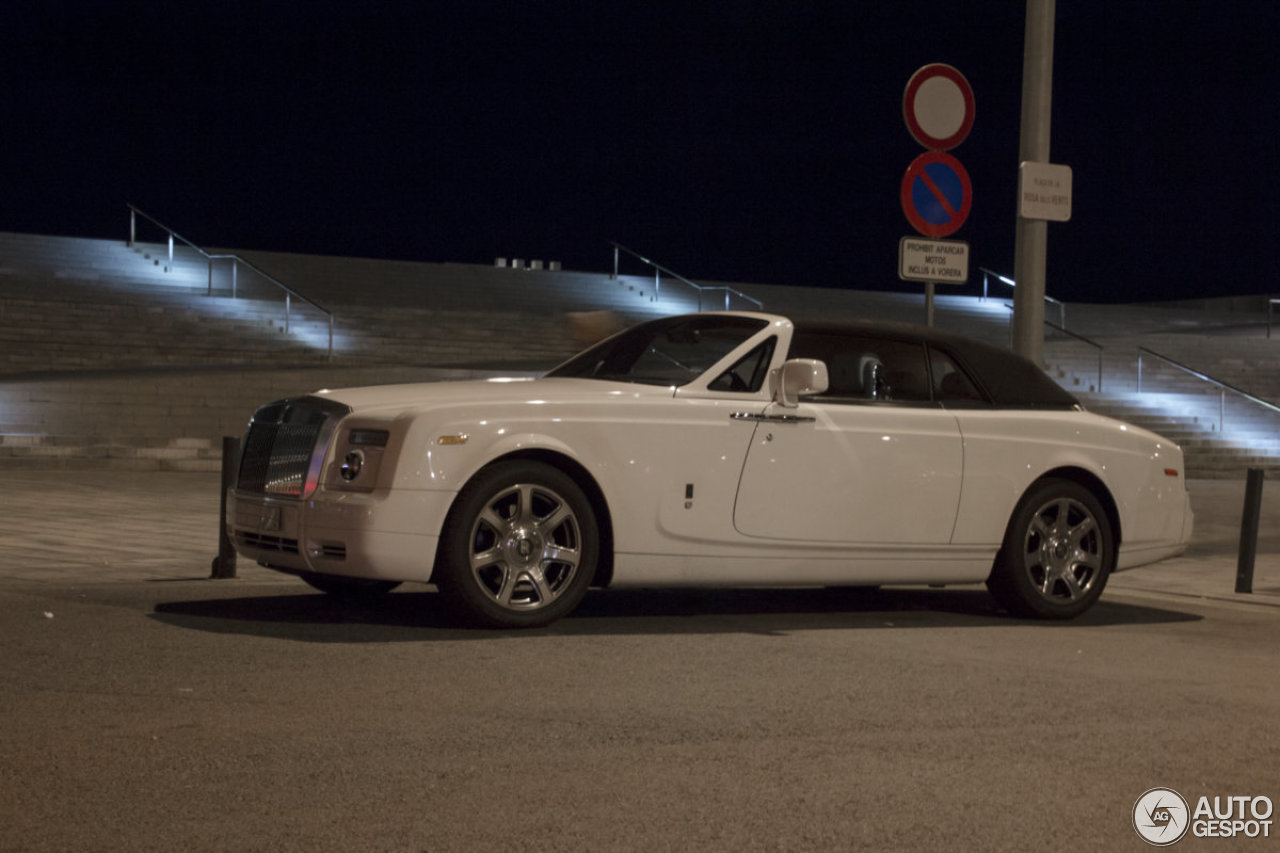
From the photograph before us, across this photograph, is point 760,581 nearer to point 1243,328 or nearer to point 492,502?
point 492,502

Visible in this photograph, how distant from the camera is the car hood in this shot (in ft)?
24.7

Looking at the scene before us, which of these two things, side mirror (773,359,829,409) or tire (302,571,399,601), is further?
tire (302,571,399,601)

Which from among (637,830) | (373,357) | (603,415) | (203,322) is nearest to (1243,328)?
(373,357)

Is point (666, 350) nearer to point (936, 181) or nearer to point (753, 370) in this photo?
point (753, 370)

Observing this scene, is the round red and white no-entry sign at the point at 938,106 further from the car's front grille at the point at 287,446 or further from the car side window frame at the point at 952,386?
the car's front grille at the point at 287,446

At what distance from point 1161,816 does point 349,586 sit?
5.03 meters

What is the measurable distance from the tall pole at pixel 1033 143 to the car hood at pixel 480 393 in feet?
15.3

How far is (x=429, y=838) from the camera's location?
408 cm

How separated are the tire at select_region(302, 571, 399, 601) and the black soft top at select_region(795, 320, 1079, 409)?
8.84 ft

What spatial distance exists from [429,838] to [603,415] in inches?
151

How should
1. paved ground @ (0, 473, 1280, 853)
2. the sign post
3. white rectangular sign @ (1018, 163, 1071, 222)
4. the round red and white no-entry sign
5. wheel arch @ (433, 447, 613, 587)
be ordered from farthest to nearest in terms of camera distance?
white rectangular sign @ (1018, 163, 1071, 222) → the round red and white no-entry sign → the sign post → wheel arch @ (433, 447, 613, 587) → paved ground @ (0, 473, 1280, 853)

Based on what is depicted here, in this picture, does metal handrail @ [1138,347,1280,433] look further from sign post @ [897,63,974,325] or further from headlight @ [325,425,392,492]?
headlight @ [325,425,392,492]

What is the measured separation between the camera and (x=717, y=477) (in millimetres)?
8008

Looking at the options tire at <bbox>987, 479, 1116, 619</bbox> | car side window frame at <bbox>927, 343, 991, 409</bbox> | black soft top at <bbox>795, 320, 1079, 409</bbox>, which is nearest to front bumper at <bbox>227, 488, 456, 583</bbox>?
black soft top at <bbox>795, 320, 1079, 409</bbox>
